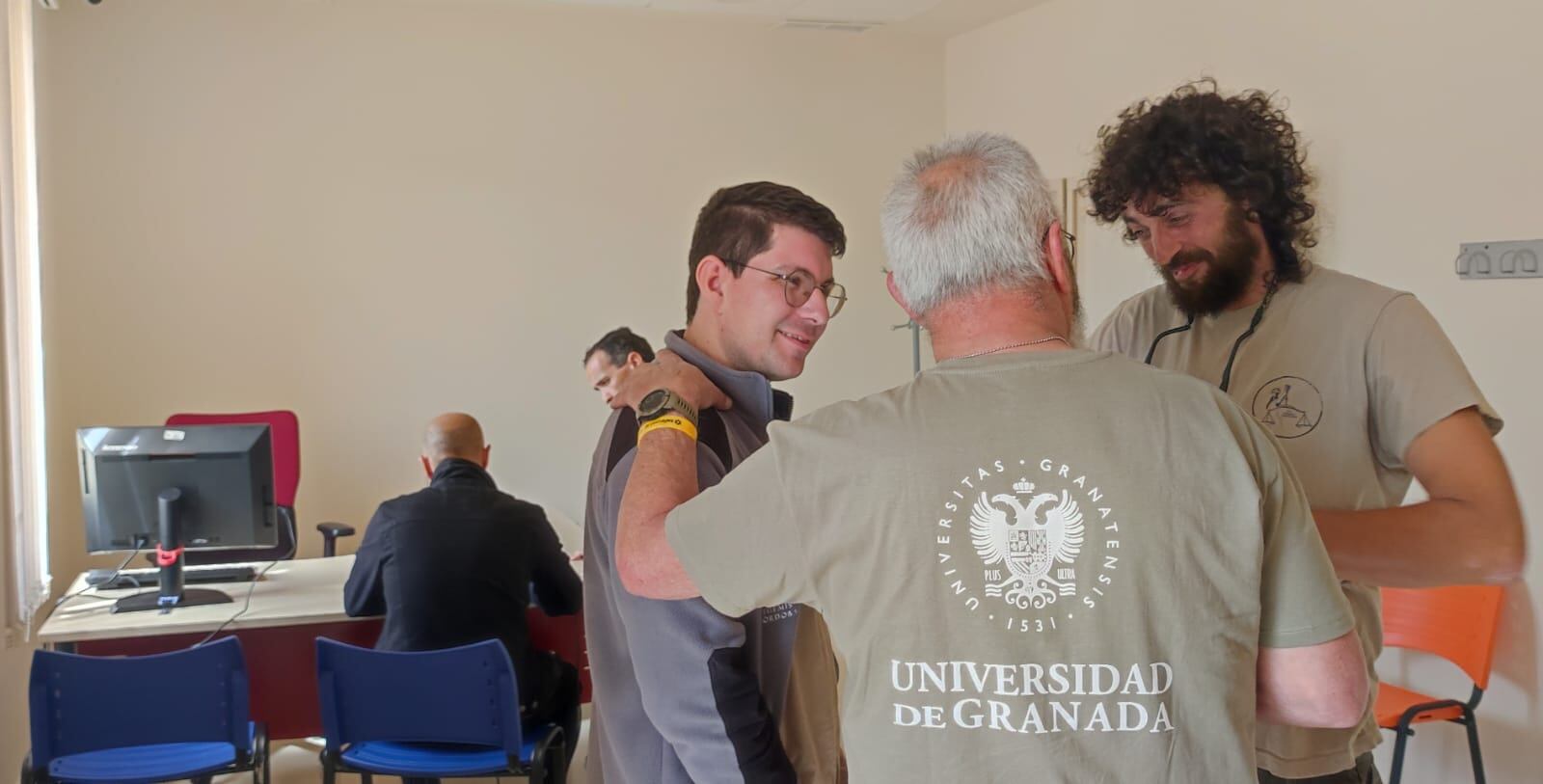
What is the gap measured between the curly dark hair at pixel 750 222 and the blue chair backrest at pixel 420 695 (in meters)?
1.70

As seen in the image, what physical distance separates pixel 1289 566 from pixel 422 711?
2.51 metres

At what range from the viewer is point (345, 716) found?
125 inches

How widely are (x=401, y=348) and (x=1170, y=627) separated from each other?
5.25 meters

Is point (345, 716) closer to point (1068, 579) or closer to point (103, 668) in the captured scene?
point (103, 668)

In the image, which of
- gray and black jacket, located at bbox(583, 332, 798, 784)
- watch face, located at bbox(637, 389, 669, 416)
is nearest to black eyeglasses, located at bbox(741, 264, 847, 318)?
gray and black jacket, located at bbox(583, 332, 798, 784)

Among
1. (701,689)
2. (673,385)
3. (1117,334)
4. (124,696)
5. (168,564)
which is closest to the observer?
(701,689)

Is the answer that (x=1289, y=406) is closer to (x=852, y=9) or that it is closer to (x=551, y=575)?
(x=551, y=575)

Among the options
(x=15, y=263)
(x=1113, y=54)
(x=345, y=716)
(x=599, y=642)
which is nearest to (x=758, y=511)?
(x=599, y=642)

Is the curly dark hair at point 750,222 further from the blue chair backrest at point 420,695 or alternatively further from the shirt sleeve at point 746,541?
the blue chair backrest at point 420,695

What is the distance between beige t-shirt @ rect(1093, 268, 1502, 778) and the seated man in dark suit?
2168 mm

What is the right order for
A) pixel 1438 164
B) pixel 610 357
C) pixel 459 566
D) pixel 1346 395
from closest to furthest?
1. pixel 1346 395
2. pixel 459 566
3. pixel 1438 164
4. pixel 610 357

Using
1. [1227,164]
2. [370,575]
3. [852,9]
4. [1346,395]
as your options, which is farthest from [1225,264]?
[852,9]

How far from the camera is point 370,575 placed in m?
3.38

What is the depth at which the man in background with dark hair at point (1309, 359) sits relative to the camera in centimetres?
152
